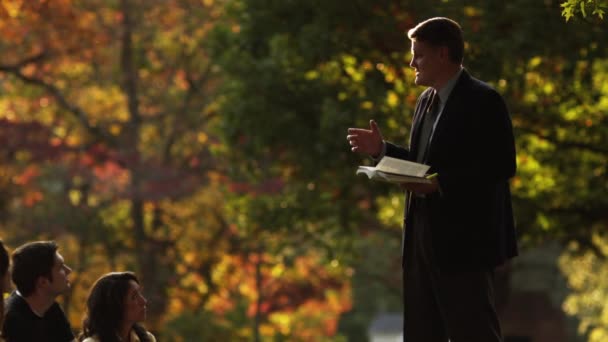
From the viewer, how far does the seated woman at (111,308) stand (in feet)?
23.4

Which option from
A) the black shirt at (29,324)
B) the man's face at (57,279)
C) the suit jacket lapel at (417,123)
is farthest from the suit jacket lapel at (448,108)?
the black shirt at (29,324)

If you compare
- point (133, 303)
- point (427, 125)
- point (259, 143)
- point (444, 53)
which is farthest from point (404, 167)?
point (259, 143)

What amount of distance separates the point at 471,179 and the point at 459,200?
0.11 metres

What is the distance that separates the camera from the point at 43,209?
27.5 m

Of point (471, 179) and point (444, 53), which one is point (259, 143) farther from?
point (471, 179)

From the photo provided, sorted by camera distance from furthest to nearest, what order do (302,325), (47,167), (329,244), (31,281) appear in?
(302,325), (47,167), (329,244), (31,281)

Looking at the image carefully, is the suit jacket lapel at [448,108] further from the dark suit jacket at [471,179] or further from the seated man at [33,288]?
the seated man at [33,288]

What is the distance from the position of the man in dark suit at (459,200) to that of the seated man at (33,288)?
2034 mm

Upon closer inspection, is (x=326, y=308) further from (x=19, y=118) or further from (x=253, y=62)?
(x=253, y=62)

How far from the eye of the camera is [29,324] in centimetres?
736

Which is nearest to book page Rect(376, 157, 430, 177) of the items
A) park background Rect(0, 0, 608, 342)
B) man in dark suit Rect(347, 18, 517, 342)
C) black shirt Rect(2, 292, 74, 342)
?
man in dark suit Rect(347, 18, 517, 342)

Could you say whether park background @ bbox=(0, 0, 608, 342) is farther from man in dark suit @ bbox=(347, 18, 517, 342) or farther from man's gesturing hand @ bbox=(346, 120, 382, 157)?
man's gesturing hand @ bbox=(346, 120, 382, 157)

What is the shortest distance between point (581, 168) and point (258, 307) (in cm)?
1272

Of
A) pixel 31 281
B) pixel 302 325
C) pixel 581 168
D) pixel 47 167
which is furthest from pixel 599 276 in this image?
pixel 31 281
